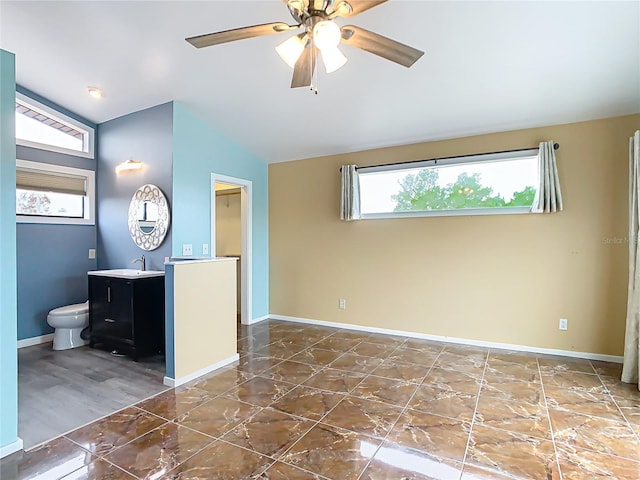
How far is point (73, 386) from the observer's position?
3051mm

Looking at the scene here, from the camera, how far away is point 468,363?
3586 mm

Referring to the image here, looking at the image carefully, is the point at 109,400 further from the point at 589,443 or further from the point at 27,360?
the point at 589,443

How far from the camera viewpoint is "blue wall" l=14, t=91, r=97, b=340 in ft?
13.9

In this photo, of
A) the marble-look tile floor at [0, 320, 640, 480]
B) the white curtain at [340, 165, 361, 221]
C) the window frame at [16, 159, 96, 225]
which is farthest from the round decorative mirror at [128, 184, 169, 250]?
the white curtain at [340, 165, 361, 221]

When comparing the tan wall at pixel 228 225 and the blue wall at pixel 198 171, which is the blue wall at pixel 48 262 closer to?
the blue wall at pixel 198 171

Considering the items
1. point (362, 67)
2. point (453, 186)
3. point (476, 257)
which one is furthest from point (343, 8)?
point (476, 257)

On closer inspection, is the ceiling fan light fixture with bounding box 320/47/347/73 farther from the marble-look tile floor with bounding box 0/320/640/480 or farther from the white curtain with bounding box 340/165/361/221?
the white curtain with bounding box 340/165/361/221

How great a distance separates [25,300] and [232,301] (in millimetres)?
2753

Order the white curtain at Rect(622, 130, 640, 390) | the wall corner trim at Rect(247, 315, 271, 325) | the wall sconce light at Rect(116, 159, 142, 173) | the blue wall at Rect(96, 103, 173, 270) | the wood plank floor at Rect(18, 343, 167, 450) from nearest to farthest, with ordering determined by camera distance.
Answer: the wood plank floor at Rect(18, 343, 167, 450) < the white curtain at Rect(622, 130, 640, 390) < the blue wall at Rect(96, 103, 173, 270) < the wall sconce light at Rect(116, 159, 142, 173) < the wall corner trim at Rect(247, 315, 271, 325)

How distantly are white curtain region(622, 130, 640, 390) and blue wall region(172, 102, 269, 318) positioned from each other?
4405 millimetres

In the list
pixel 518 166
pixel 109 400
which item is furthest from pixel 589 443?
pixel 109 400

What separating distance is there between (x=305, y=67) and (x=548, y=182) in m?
2.96

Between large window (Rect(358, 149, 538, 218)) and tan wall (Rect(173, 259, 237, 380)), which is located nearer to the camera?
tan wall (Rect(173, 259, 237, 380))

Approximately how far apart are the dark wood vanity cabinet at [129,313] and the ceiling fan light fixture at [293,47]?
283 cm
